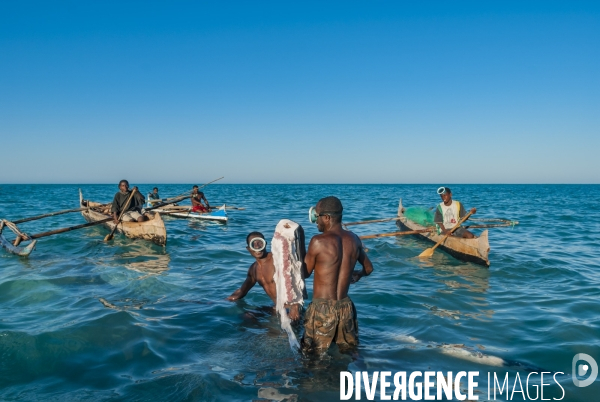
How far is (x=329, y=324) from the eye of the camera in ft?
15.6

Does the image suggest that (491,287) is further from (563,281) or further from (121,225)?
(121,225)

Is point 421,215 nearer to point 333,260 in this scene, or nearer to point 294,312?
point 294,312

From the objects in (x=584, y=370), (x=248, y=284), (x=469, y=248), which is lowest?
(x=584, y=370)

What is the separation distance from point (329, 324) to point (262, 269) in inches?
66.8

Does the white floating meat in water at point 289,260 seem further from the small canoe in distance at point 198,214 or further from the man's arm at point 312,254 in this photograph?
the small canoe in distance at point 198,214

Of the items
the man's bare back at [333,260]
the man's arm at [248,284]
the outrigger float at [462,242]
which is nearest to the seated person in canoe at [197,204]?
the outrigger float at [462,242]

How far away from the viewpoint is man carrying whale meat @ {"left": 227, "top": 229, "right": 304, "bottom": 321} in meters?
5.33

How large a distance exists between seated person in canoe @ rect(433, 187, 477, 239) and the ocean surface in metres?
0.87

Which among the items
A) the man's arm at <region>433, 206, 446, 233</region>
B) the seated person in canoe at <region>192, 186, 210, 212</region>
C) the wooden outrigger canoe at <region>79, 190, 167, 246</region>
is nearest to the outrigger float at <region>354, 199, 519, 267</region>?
the man's arm at <region>433, 206, 446, 233</region>

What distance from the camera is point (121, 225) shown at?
589 inches

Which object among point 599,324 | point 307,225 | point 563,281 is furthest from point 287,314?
point 307,225

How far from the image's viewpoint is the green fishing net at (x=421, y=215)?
623 inches

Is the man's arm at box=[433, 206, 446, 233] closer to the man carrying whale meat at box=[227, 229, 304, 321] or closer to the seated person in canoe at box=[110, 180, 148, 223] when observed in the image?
the man carrying whale meat at box=[227, 229, 304, 321]

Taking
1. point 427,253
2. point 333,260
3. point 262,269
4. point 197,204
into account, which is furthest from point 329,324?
point 197,204
